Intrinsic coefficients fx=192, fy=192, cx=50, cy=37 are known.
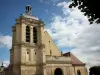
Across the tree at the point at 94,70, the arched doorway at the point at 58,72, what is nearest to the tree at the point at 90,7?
the arched doorway at the point at 58,72

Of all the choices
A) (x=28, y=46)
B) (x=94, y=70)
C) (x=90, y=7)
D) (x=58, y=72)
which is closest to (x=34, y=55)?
(x=28, y=46)

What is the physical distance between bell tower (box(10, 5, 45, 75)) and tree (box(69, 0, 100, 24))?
2577 cm

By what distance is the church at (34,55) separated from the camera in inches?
1366

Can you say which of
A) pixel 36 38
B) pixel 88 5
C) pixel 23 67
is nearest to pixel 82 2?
pixel 88 5

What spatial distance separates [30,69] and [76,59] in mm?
11115

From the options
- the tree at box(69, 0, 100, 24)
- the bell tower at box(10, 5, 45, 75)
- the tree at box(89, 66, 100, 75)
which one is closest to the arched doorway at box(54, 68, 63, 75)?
the bell tower at box(10, 5, 45, 75)

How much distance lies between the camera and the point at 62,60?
3766 cm

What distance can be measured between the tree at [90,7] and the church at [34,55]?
25.8m

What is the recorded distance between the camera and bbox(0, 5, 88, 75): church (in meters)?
34.7

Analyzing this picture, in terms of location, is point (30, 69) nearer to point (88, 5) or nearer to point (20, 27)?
point (20, 27)

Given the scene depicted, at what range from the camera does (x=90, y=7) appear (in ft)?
30.2

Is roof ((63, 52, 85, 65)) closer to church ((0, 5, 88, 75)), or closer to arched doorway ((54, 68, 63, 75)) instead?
church ((0, 5, 88, 75))

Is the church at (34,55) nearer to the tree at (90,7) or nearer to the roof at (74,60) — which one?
the roof at (74,60)

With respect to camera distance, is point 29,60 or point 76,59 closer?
→ point 29,60
